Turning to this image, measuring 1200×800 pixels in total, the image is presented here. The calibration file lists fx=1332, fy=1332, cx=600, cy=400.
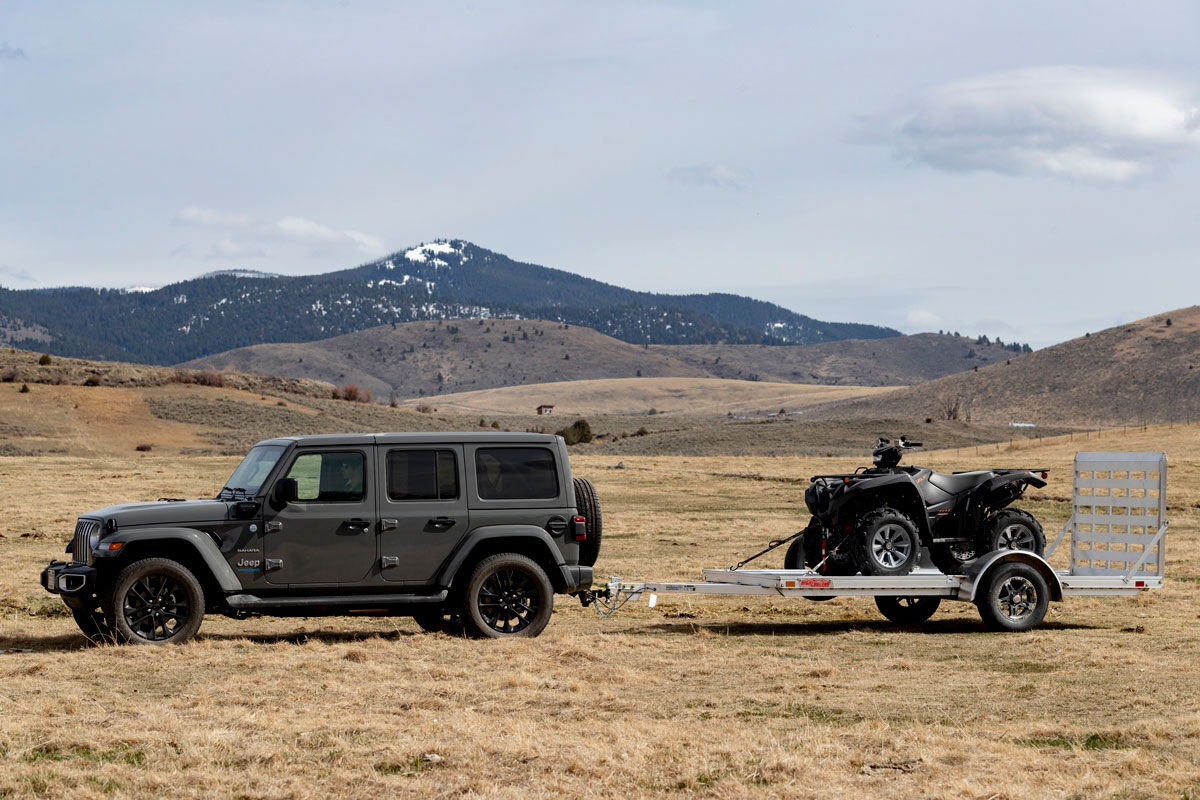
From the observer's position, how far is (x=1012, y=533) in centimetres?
1404

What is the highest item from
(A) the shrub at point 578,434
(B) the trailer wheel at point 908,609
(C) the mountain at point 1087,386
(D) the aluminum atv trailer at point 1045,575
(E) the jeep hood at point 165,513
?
(C) the mountain at point 1087,386

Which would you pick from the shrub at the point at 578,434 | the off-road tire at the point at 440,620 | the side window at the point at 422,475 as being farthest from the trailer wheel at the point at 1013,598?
the shrub at the point at 578,434

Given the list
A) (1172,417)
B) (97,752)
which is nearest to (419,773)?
(97,752)

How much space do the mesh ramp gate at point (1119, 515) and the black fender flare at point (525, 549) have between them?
5.29 m

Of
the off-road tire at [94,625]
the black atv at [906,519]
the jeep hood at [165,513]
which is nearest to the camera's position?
the jeep hood at [165,513]

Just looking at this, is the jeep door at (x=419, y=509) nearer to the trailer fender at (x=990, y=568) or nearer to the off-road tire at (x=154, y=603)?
the off-road tire at (x=154, y=603)

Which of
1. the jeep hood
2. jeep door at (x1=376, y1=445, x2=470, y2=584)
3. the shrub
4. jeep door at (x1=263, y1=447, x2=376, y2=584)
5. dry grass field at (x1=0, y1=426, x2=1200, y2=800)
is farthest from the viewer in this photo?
the shrub

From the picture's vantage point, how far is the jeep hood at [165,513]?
39.2 ft

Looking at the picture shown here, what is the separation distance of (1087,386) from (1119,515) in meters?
125

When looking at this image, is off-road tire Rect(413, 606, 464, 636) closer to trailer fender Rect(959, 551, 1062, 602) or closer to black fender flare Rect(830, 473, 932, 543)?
black fender flare Rect(830, 473, 932, 543)

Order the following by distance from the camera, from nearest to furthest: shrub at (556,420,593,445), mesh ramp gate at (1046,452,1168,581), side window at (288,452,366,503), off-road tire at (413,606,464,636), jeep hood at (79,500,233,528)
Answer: jeep hood at (79,500,233,528) → side window at (288,452,366,503) → off-road tire at (413,606,464,636) → mesh ramp gate at (1046,452,1168,581) → shrub at (556,420,593,445)

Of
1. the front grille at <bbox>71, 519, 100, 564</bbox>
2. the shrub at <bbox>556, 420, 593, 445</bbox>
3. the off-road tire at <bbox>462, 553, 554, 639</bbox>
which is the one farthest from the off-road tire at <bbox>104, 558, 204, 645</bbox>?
the shrub at <bbox>556, 420, 593, 445</bbox>

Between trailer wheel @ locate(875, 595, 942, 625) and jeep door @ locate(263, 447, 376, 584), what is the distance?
5.98 meters

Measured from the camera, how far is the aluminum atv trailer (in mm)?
13188
